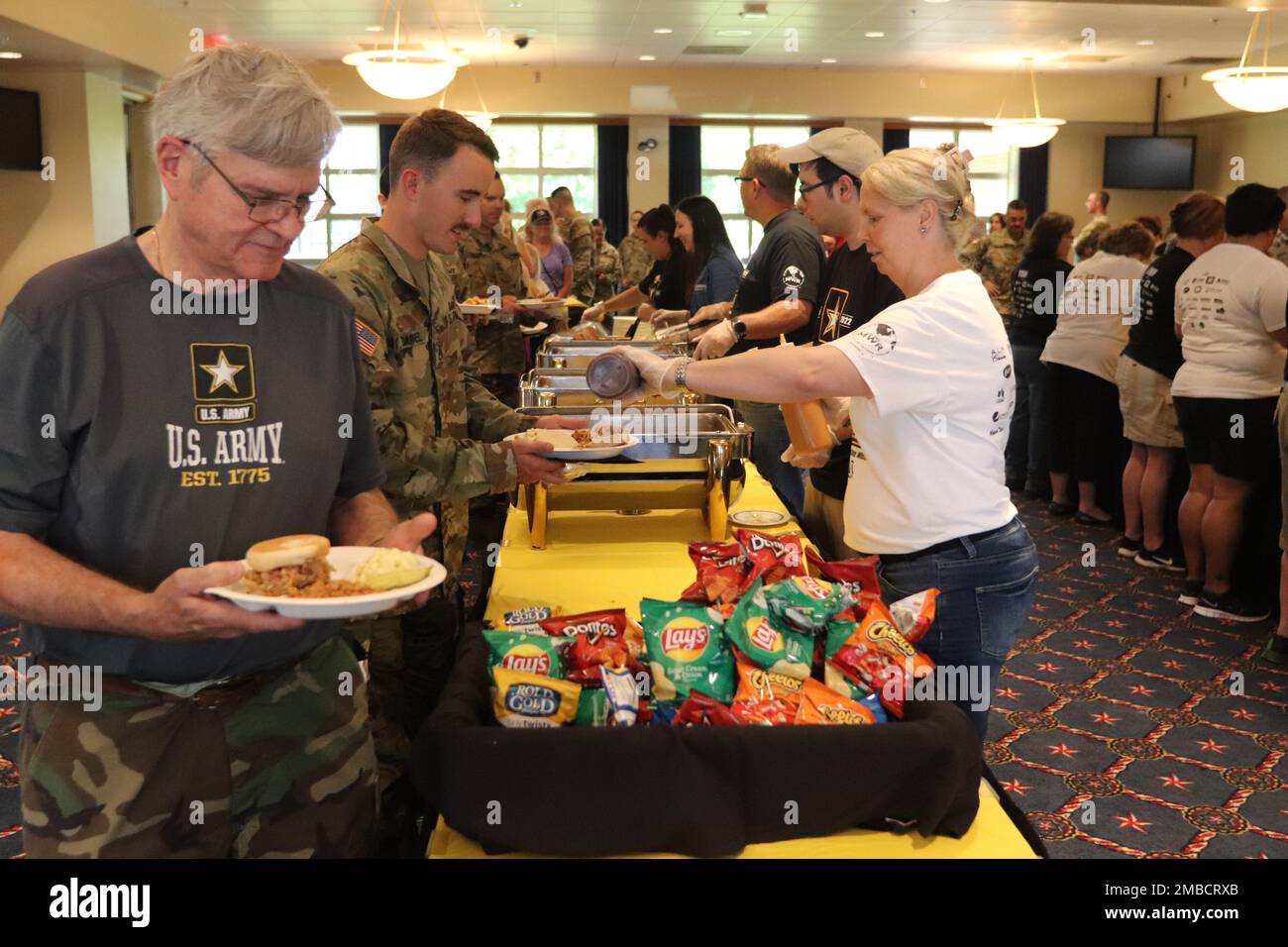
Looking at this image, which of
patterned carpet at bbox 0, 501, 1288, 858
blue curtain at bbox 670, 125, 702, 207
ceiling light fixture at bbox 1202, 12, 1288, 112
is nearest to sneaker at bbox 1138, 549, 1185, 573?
patterned carpet at bbox 0, 501, 1288, 858

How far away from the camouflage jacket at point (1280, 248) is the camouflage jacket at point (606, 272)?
21.6 feet

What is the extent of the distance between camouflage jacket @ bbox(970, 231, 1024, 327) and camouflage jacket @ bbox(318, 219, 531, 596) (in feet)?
22.2

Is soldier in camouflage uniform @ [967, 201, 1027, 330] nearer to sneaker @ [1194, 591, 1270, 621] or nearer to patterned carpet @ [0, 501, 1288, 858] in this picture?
patterned carpet @ [0, 501, 1288, 858]

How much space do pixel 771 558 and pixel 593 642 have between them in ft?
1.04

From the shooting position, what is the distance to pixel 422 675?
2.18m

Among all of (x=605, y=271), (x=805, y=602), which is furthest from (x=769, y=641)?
(x=605, y=271)

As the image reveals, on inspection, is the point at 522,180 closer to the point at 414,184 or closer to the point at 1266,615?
the point at 1266,615

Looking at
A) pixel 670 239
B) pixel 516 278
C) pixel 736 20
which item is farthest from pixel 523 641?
pixel 736 20

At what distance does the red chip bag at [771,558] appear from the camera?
1.54 m

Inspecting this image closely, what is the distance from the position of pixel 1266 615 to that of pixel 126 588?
14.1 ft

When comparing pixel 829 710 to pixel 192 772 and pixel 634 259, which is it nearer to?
pixel 192 772

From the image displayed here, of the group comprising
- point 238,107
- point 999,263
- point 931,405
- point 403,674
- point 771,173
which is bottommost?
point 403,674

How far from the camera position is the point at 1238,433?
4145 millimetres

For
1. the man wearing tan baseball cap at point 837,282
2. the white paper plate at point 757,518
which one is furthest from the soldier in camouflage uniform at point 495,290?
the white paper plate at point 757,518
